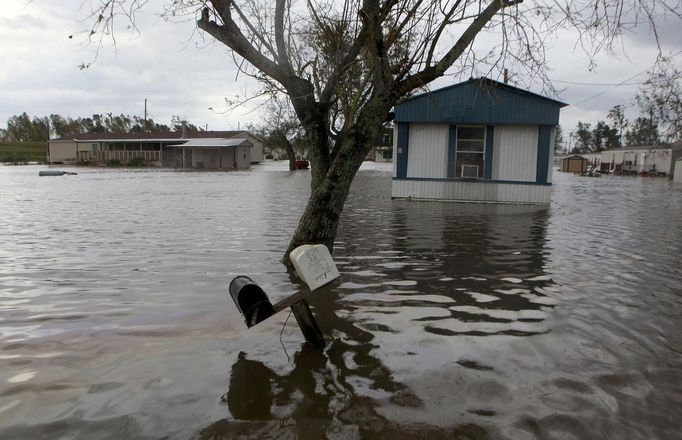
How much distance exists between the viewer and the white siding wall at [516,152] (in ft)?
55.5

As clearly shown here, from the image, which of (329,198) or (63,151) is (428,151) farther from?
(63,151)

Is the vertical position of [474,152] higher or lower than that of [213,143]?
lower

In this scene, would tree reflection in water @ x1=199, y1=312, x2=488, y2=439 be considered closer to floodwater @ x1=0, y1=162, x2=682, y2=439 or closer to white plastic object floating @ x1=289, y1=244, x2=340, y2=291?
floodwater @ x1=0, y1=162, x2=682, y2=439

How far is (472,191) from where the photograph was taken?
57.6ft

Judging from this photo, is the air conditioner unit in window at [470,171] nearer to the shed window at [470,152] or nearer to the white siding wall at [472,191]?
the shed window at [470,152]

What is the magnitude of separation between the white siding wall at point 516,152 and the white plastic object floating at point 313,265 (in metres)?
14.3

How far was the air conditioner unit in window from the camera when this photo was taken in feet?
57.8

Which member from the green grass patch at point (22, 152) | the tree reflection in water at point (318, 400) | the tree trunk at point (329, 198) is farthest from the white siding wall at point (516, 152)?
the green grass patch at point (22, 152)

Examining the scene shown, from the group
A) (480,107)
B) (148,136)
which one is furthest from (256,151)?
A: (480,107)

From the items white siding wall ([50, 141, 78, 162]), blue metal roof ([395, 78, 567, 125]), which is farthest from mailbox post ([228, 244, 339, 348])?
white siding wall ([50, 141, 78, 162])

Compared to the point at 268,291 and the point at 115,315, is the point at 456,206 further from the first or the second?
the point at 115,315

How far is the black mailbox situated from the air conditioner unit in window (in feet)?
48.2

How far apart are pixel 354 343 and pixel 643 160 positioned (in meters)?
56.8

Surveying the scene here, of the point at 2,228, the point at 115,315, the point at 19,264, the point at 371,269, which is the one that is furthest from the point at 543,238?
the point at 2,228
